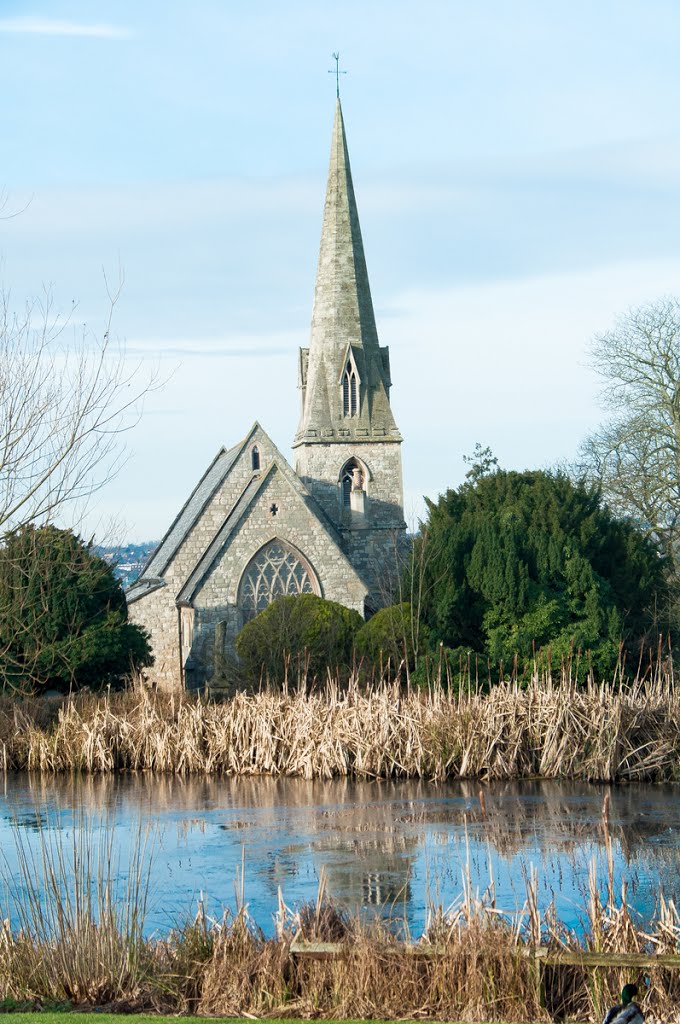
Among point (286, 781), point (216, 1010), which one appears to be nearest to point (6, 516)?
point (216, 1010)

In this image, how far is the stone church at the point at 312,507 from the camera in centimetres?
3738

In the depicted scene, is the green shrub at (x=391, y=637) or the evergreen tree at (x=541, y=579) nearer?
the evergreen tree at (x=541, y=579)

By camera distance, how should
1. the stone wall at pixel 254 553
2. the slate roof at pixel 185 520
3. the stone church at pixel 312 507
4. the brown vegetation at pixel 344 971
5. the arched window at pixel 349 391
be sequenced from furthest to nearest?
the arched window at pixel 349 391 → the slate roof at pixel 185 520 → the stone church at pixel 312 507 → the stone wall at pixel 254 553 → the brown vegetation at pixel 344 971

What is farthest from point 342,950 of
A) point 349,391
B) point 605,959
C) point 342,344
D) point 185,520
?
point 342,344

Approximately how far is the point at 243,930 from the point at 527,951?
6.42 ft

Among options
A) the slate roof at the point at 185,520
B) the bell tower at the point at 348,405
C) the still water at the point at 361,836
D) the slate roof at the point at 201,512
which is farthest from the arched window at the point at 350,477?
the still water at the point at 361,836

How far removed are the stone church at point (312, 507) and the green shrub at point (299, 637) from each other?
1.81 meters

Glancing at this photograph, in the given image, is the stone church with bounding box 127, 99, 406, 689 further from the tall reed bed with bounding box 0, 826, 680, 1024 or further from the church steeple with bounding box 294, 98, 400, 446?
the tall reed bed with bounding box 0, 826, 680, 1024

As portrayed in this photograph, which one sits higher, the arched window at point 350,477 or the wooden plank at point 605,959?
the arched window at point 350,477

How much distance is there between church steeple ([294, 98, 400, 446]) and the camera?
4425 centimetres

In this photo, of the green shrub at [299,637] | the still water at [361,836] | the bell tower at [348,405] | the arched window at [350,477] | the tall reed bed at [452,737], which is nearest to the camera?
the still water at [361,836]

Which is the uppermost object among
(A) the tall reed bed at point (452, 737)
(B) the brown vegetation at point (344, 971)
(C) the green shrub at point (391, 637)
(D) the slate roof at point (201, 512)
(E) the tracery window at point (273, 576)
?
(D) the slate roof at point (201, 512)

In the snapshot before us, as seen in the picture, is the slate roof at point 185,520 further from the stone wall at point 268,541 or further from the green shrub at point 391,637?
the green shrub at point 391,637

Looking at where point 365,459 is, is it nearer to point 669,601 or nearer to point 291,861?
point 669,601
